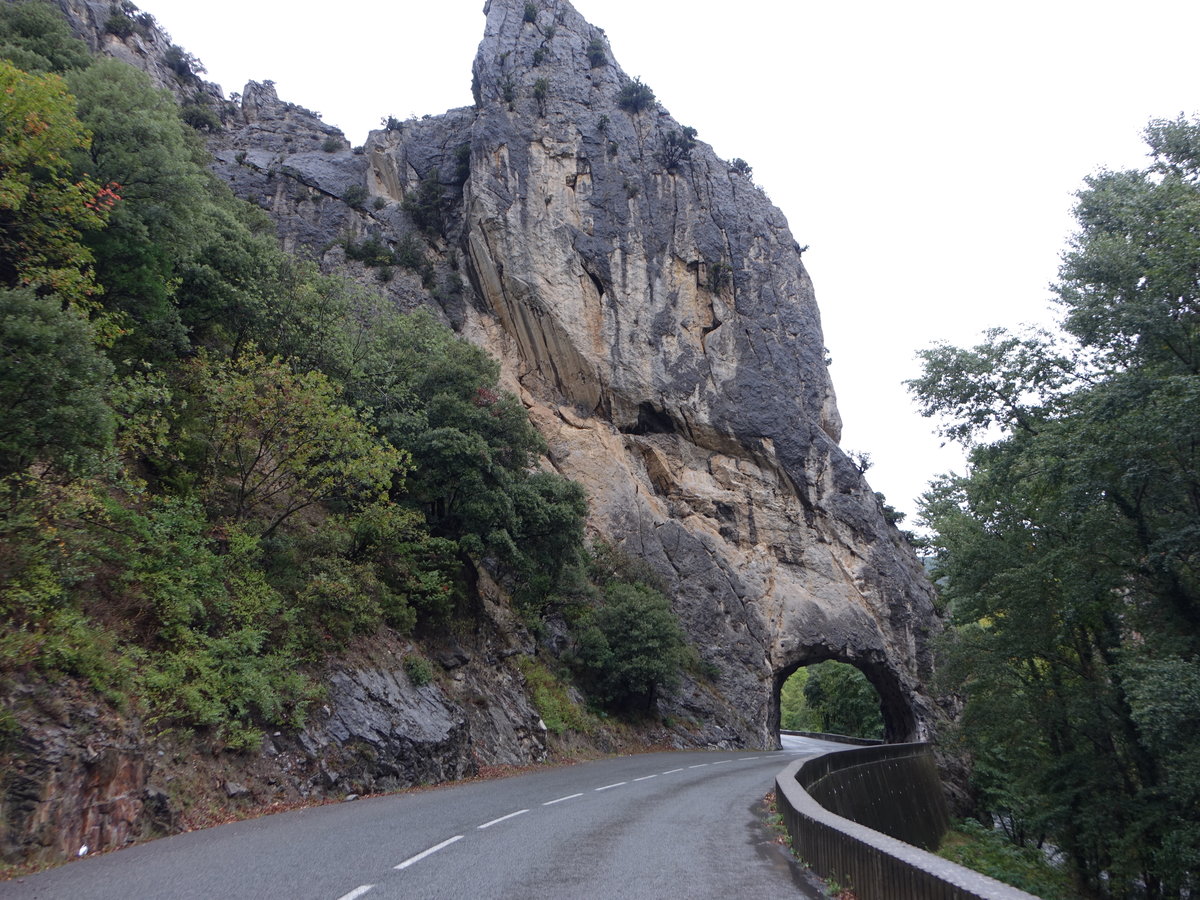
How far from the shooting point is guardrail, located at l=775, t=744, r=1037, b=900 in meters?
4.89

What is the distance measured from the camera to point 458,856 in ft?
26.0

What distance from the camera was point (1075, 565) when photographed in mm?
16406

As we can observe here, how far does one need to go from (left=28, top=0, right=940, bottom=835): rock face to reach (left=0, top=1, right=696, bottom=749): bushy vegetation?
962 cm

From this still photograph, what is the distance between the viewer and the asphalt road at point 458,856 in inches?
257

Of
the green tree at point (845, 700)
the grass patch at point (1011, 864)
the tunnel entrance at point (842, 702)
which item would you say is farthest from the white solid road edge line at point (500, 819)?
the green tree at point (845, 700)

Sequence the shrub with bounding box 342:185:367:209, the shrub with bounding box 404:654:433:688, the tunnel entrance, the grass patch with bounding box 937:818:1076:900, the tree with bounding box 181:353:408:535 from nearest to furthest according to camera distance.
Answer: the tree with bounding box 181:353:408:535
the shrub with bounding box 404:654:433:688
the grass patch with bounding box 937:818:1076:900
the shrub with bounding box 342:185:367:209
the tunnel entrance

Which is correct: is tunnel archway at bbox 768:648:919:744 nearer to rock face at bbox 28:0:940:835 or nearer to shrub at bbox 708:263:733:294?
rock face at bbox 28:0:940:835

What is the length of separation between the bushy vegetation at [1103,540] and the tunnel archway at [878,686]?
15.0 metres

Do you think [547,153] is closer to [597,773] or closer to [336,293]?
[336,293]

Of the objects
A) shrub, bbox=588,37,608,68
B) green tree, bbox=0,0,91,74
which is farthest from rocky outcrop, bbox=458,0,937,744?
green tree, bbox=0,0,91,74

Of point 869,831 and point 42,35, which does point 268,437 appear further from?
point 869,831

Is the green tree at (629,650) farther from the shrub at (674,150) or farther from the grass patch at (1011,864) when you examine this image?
the shrub at (674,150)

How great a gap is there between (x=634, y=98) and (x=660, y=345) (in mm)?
19324

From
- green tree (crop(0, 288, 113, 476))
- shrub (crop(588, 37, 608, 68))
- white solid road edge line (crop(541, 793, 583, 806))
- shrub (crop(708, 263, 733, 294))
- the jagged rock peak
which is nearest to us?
green tree (crop(0, 288, 113, 476))
